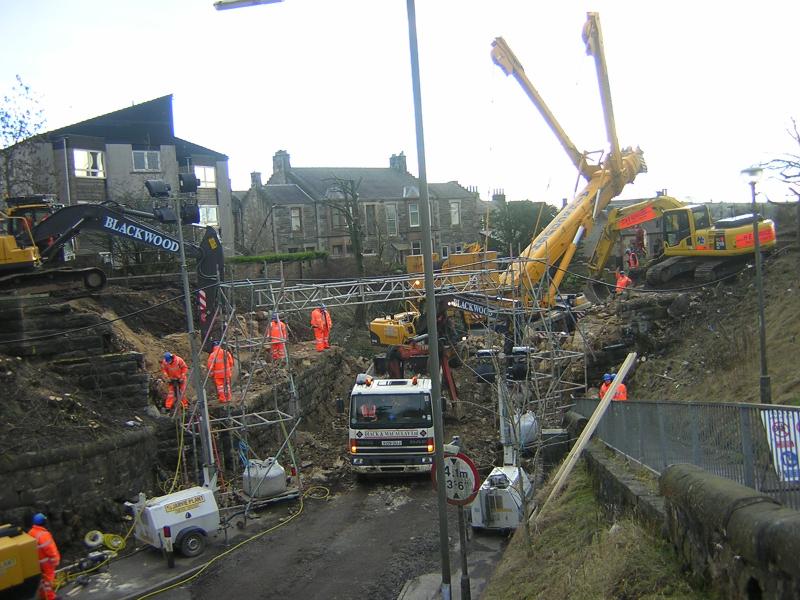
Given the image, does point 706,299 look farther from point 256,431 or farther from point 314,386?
point 256,431

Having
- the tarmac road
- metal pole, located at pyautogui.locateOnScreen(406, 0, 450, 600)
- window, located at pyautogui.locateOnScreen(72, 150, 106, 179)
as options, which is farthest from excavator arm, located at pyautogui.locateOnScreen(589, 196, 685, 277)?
window, located at pyautogui.locateOnScreen(72, 150, 106, 179)

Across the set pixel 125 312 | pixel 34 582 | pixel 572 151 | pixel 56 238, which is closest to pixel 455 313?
pixel 572 151

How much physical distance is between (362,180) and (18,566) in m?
49.0

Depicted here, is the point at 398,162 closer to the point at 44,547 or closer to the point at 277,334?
the point at 277,334

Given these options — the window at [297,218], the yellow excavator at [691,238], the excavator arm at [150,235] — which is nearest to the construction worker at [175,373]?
the excavator arm at [150,235]

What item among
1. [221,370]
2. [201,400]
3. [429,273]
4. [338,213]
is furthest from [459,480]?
[338,213]

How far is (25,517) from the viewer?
1236 cm

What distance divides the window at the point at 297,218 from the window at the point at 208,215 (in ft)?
41.8

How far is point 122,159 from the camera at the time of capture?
37.8 meters

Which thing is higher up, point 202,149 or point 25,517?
point 202,149

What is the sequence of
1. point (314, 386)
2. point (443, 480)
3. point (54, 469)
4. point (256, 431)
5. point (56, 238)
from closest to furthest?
point (443, 480), point (54, 469), point (56, 238), point (256, 431), point (314, 386)

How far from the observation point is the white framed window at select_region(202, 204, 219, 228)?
1594 inches

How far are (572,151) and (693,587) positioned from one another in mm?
21926

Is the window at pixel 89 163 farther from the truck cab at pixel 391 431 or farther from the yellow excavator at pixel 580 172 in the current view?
the truck cab at pixel 391 431
